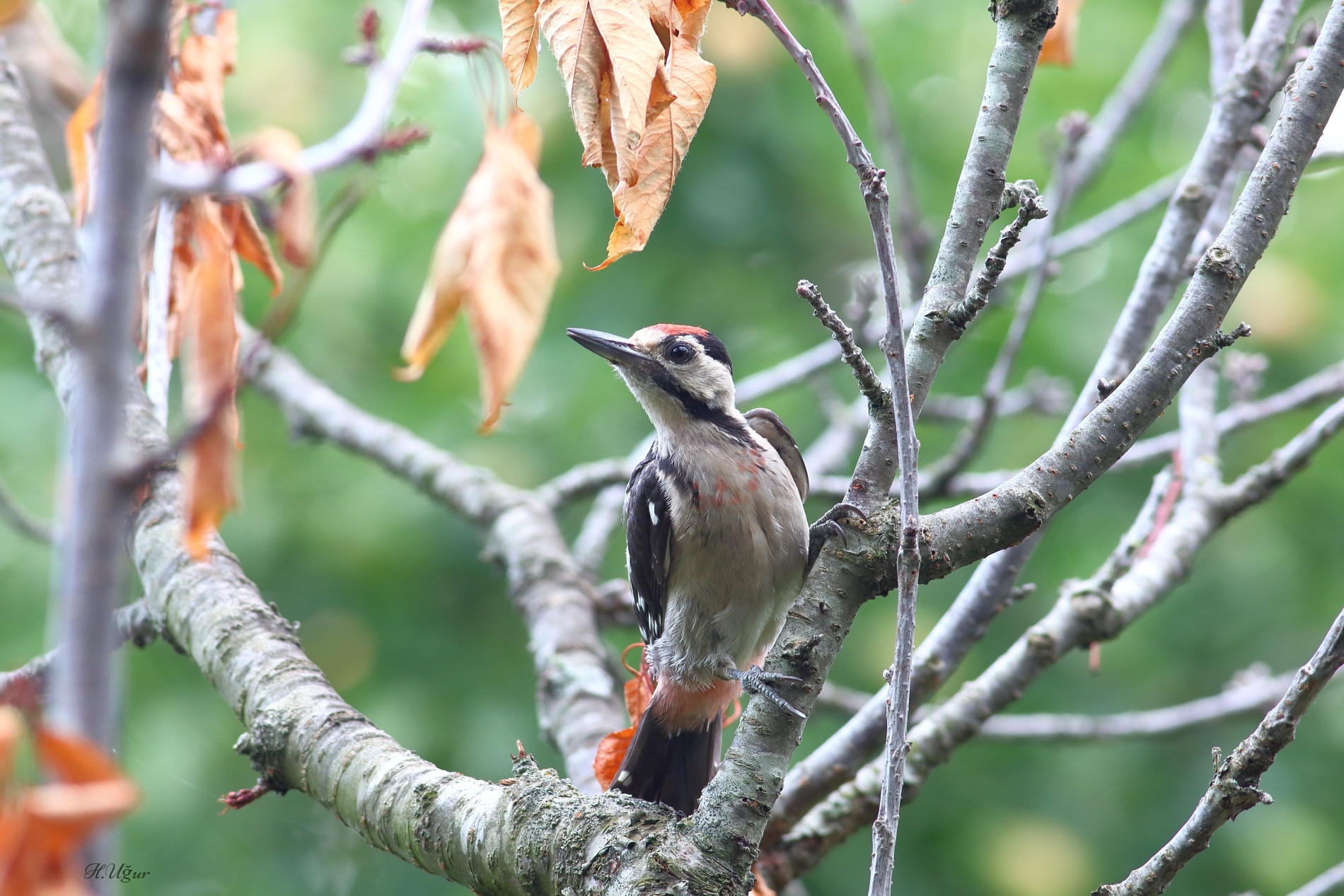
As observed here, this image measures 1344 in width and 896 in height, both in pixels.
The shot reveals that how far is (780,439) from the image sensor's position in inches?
147

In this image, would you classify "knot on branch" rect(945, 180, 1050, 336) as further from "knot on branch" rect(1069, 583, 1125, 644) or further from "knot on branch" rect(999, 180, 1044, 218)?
"knot on branch" rect(1069, 583, 1125, 644)

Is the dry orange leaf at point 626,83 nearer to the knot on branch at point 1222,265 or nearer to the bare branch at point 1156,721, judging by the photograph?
the knot on branch at point 1222,265

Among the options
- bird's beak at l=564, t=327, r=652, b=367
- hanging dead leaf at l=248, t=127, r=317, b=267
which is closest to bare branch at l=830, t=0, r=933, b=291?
bird's beak at l=564, t=327, r=652, b=367

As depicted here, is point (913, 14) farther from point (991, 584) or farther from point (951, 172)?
point (991, 584)

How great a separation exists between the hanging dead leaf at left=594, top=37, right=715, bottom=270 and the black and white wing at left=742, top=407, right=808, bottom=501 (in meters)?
1.79

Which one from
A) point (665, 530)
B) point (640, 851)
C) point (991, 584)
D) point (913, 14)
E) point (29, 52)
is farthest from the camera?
point (913, 14)

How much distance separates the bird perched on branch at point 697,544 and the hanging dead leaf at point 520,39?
4.82 ft

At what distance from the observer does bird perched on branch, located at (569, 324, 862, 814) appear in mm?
3307

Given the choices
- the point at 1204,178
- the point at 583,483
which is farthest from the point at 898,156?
the point at 583,483

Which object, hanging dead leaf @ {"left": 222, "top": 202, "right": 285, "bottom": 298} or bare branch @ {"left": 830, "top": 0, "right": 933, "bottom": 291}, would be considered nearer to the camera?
hanging dead leaf @ {"left": 222, "top": 202, "right": 285, "bottom": 298}

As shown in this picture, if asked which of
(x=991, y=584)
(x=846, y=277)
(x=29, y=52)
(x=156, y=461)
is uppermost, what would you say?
(x=846, y=277)

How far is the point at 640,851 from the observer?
76.4 inches

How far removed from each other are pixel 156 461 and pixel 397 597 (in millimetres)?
4103

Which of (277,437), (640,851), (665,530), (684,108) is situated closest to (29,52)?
(277,437)
